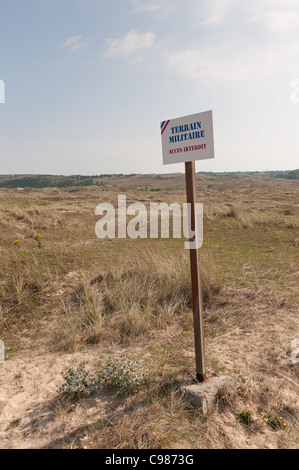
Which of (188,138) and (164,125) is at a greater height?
(164,125)

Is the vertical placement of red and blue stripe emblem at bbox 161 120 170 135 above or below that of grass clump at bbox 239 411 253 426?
above

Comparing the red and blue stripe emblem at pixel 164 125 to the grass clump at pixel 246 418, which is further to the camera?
the red and blue stripe emblem at pixel 164 125

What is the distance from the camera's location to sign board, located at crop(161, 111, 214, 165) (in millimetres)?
2828

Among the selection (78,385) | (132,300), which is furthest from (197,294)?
(132,300)

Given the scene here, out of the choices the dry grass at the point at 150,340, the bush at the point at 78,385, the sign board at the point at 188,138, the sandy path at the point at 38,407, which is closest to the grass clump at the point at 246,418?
the dry grass at the point at 150,340

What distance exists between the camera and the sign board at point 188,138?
283 centimetres

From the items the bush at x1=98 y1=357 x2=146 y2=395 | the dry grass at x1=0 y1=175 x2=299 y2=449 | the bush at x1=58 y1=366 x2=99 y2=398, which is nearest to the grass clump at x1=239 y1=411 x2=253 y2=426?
the dry grass at x1=0 y1=175 x2=299 y2=449

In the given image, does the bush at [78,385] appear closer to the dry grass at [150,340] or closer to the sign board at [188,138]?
the dry grass at [150,340]

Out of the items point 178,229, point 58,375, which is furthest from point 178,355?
point 178,229

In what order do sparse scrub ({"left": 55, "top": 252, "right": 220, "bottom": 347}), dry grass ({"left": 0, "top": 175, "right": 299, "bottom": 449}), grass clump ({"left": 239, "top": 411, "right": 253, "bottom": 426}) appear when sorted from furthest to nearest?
1. sparse scrub ({"left": 55, "top": 252, "right": 220, "bottom": 347})
2. grass clump ({"left": 239, "top": 411, "right": 253, "bottom": 426})
3. dry grass ({"left": 0, "top": 175, "right": 299, "bottom": 449})

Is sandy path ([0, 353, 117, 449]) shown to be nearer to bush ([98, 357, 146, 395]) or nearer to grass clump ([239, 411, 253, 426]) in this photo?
bush ([98, 357, 146, 395])

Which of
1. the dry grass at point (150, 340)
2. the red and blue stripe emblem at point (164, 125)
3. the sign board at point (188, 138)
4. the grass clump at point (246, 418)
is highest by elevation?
the red and blue stripe emblem at point (164, 125)

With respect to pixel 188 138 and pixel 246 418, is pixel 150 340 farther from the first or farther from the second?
pixel 188 138

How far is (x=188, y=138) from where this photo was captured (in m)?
2.96
